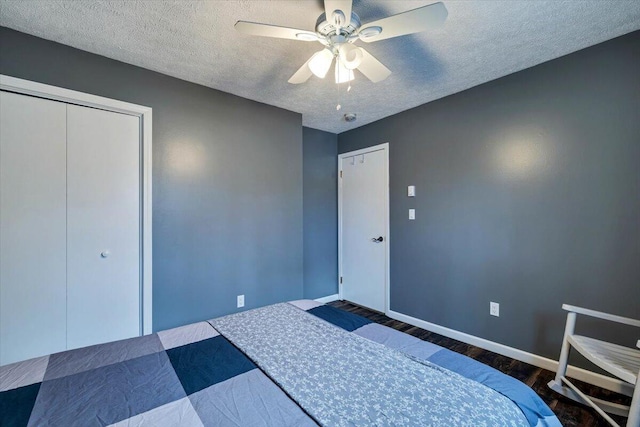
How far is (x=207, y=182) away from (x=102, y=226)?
2.75 ft

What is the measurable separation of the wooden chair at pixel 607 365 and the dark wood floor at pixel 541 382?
0.20 feet

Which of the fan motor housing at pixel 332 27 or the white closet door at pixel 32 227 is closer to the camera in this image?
the fan motor housing at pixel 332 27

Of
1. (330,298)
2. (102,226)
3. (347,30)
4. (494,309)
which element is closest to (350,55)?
(347,30)

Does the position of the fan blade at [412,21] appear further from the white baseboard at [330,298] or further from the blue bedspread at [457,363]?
the white baseboard at [330,298]

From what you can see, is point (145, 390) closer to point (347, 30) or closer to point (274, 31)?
point (274, 31)

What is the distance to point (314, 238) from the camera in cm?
372

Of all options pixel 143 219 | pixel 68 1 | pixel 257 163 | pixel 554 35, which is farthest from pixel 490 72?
pixel 143 219

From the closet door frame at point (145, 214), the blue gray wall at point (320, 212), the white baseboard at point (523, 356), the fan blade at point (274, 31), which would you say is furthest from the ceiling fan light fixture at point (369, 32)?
the white baseboard at point (523, 356)

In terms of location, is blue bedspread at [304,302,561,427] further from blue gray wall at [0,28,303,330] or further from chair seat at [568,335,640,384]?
blue gray wall at [0,28,303,330]

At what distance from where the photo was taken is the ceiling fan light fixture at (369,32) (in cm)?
138

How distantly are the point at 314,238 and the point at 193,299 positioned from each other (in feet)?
5.56

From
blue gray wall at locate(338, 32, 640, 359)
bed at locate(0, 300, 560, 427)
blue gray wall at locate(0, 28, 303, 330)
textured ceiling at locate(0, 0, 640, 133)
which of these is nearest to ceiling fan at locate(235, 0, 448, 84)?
textured ceiling at locate(0, 0, 640, 133)

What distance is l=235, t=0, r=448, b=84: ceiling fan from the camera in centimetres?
127

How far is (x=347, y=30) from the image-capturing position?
1466mm
